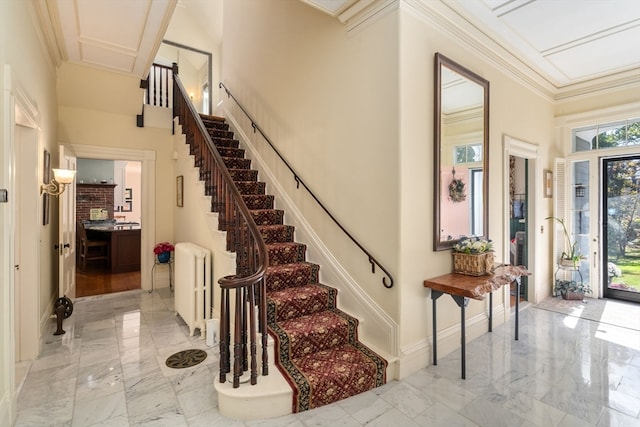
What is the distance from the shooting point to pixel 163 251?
5.23m

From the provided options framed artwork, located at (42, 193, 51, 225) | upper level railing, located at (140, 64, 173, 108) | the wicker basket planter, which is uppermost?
upper level railing, located at (140, 64, 173, 108)

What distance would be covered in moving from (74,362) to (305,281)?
7.09 feet

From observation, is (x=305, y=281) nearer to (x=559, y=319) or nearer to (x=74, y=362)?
(x=74, y=362)

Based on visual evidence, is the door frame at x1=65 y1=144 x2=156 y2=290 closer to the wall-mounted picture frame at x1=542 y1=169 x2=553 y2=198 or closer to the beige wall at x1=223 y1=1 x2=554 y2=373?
the beige wall at x1=223 y1=1 x2=554 y2=373

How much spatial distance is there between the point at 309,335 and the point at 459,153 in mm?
2220

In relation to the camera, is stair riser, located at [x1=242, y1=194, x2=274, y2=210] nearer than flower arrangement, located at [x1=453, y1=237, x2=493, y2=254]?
No

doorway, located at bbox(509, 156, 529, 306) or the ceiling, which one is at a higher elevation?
the ceiling

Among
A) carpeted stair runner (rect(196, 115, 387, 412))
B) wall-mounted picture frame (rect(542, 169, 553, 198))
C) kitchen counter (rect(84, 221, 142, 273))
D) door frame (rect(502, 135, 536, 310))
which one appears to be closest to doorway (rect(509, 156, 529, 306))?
door frame (rect(502, 135, 536, 310))

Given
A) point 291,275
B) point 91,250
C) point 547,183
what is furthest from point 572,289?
point 91,250

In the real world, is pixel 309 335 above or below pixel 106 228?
below

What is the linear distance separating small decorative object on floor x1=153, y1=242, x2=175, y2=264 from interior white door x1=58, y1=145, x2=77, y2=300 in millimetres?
1126

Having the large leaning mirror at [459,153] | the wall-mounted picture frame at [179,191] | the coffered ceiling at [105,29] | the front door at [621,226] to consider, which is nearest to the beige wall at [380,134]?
the large leaning mirror at [459,153]

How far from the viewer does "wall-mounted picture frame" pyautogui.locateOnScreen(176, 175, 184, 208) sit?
4.96 metres

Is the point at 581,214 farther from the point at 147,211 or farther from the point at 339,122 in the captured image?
the point at 147,211
